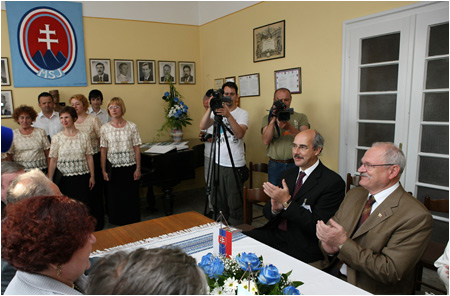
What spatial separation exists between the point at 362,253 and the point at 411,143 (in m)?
1.67

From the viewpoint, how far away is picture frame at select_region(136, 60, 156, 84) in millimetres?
4816

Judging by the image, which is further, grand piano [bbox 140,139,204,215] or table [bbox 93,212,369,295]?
grand piano [bbox 140,139,204,215]

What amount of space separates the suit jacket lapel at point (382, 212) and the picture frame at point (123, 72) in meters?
3.99

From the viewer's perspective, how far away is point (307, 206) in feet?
6.77

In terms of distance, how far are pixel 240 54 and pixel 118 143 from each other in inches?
83.1

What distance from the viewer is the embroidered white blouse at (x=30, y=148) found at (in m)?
3.27

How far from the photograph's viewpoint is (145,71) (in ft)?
16.0

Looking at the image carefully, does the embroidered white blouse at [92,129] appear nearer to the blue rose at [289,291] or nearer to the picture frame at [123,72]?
the picture frame at [123,72]

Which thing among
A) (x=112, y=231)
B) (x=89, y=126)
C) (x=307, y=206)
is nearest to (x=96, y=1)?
(x=89, y=126)

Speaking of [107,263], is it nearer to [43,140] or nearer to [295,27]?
[43,140]

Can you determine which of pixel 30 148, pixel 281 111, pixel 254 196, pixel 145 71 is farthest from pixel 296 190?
pixel 145 71

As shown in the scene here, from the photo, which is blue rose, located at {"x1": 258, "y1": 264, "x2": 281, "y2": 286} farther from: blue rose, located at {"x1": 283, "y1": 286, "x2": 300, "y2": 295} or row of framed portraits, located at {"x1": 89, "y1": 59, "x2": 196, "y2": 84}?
row of framed portraits, located at {"x1": 89, "y1": 59, "x2": 196, "y2": 84}

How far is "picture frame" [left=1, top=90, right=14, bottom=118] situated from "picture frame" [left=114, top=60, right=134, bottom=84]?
130 centimetres

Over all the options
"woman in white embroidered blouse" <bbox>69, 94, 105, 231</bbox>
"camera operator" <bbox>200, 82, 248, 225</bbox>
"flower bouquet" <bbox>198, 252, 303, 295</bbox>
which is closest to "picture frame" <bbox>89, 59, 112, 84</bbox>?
"woman in white embroidered blouse" <bbox>69, 94, 105, 231</bbox>
